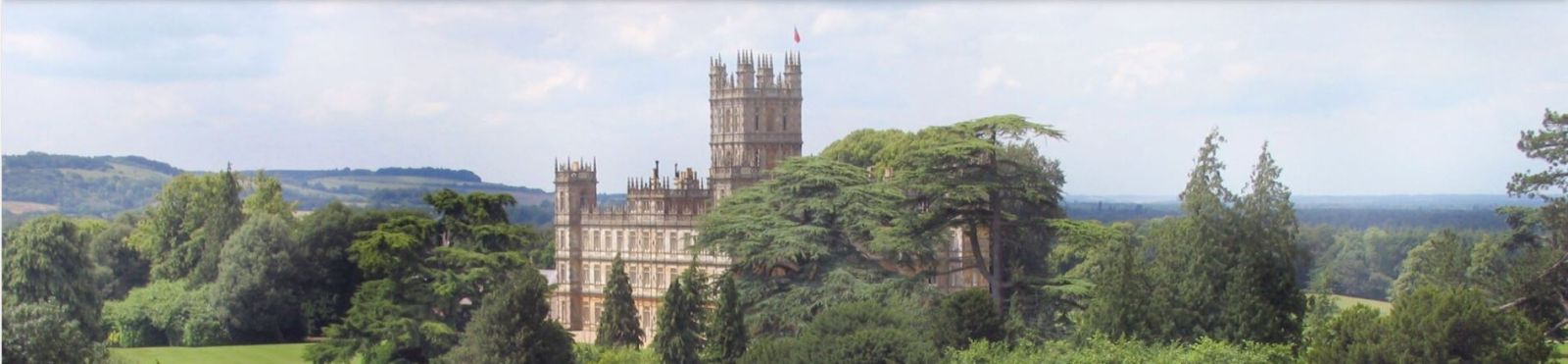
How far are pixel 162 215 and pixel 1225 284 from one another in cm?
4047

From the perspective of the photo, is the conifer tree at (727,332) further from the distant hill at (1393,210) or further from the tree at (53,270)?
the distant hill at (1393,210)

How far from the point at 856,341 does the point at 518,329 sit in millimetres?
7446

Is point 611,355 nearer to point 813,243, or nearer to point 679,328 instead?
point 679,328

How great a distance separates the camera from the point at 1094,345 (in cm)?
3472

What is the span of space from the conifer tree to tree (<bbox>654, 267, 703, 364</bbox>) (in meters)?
0.89

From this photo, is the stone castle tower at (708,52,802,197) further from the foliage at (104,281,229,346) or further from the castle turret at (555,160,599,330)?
the foliage at (104,281,229,346)

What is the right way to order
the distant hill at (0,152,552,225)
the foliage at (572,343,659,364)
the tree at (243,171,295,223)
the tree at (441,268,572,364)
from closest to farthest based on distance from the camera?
the tree at (441,268,572,364) → the foliage at (572,343,659,364) → the tree at (243,171,295,223) → the distant hill at (0,152,552,225)

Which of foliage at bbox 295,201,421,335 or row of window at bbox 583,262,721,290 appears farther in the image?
row of window at bbox 583,262,721,290

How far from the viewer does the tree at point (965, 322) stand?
36.9 m

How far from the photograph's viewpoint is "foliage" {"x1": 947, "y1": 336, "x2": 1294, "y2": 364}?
3328cm

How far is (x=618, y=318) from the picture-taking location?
148 ft

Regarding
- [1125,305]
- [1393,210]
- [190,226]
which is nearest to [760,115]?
[190,226]

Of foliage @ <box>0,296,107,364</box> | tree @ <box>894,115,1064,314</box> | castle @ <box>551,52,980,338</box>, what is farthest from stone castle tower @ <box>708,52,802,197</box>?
foliage @ <box>0,296,107,364</box>

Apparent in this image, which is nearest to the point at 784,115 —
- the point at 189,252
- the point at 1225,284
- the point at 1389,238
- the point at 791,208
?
the point at 791,208
